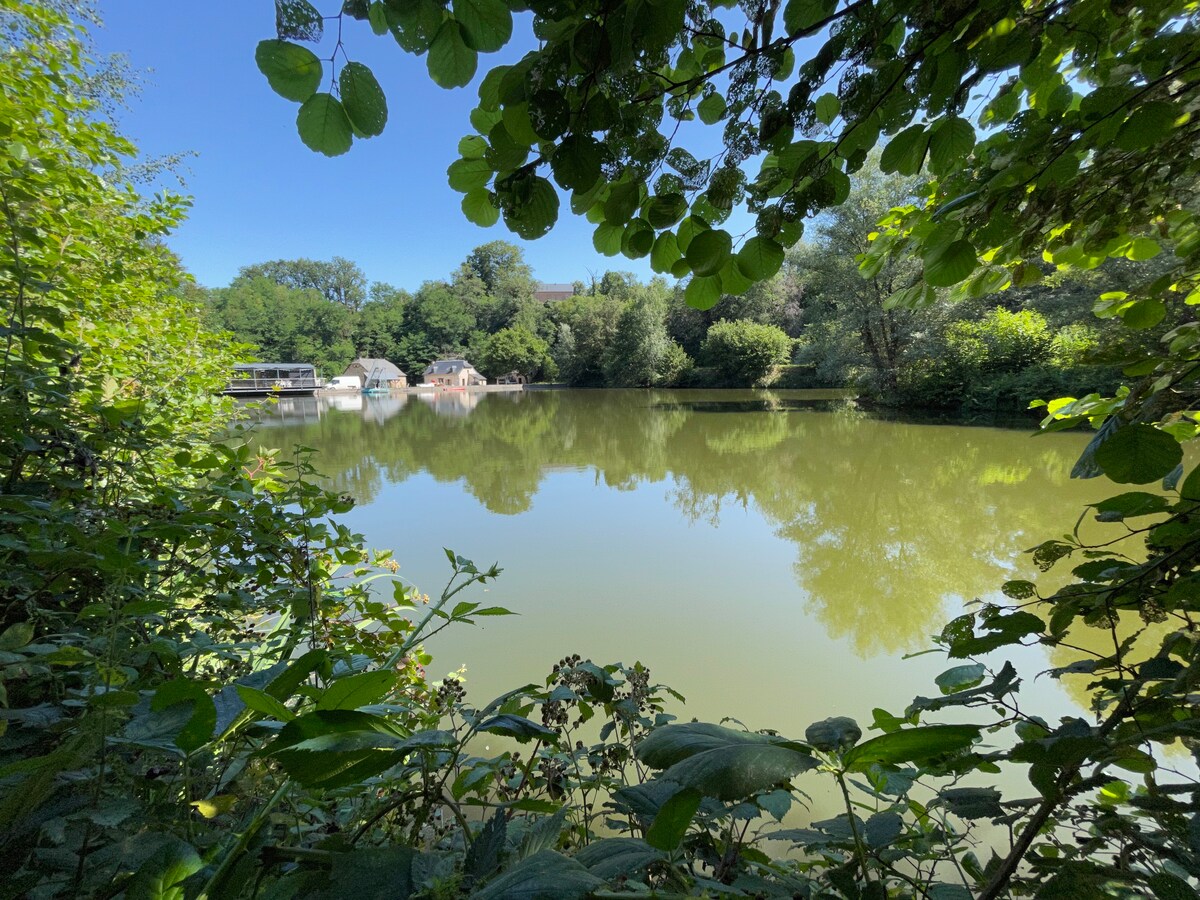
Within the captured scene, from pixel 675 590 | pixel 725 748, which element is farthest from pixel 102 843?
pixel 675 590

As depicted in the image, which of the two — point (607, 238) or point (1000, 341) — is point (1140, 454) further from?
point (1000, 341)

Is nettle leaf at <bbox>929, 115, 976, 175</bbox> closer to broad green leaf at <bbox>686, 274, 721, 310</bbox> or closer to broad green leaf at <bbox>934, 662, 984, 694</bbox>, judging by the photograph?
broad green leaf at <bbox>686, 274, 721, 310</bbox>

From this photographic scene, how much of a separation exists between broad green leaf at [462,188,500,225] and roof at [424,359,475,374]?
4330 cm

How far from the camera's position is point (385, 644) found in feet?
4.83

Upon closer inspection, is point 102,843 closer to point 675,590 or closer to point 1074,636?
point 675,590

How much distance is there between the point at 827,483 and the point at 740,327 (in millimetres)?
20037

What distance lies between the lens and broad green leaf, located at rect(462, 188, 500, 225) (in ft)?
2.93

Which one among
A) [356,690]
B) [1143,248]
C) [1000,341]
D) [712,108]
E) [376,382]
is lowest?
[356,690]

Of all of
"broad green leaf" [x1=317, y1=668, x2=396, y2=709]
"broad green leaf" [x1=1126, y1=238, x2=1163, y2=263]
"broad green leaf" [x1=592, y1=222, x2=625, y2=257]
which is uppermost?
"broad green leaf" [x1=1126, y1=238, x2=1163, y2=263]

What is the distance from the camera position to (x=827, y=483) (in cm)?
712

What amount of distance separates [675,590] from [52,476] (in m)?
3.40

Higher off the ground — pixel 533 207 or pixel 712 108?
pixel 712 108

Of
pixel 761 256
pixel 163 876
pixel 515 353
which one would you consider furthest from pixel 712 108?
pixel 515 353

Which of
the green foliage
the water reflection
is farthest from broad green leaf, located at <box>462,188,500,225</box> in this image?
the green foliage
